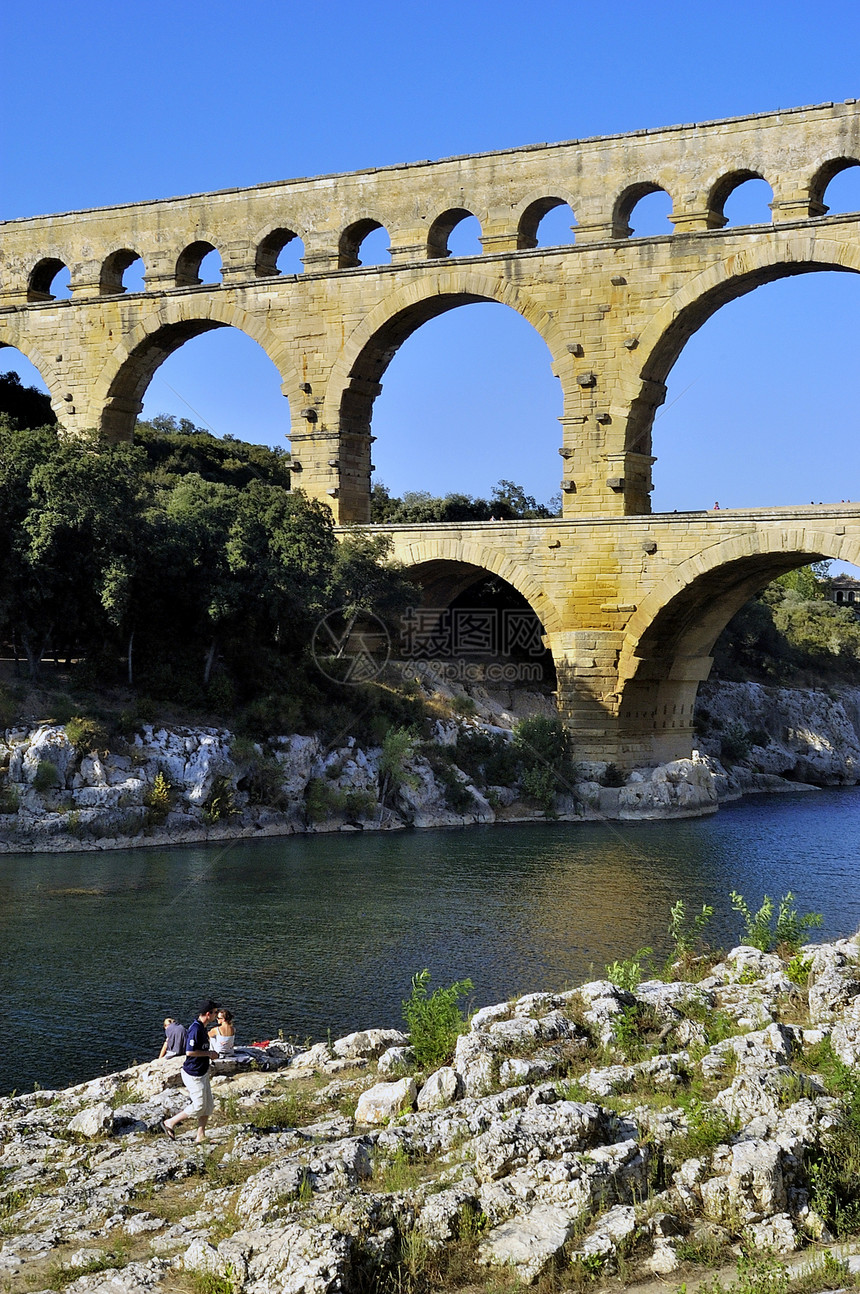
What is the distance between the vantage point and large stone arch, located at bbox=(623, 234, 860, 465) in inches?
950

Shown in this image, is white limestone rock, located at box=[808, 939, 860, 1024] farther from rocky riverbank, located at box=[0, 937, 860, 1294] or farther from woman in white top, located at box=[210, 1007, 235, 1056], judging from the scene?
woman in white top, located at box=[210, 1007, 235, 1056]

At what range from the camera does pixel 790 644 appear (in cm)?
3922

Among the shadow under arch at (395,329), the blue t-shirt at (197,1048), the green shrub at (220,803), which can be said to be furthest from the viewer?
the shadow under arch at (395,329)

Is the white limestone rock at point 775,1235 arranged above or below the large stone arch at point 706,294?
below

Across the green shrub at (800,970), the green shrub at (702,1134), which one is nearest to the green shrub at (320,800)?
the green shrub at (800,970)

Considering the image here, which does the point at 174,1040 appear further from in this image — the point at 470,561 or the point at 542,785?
the point at 470,561

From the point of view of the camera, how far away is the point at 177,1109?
8945mm

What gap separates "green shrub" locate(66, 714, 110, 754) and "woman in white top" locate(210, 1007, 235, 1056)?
12038mm

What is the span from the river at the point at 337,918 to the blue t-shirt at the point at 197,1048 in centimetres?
208

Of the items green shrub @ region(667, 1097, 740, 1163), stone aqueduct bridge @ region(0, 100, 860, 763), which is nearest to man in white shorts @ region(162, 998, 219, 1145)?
green shrub @ region(667, 1097, 740, 1163)

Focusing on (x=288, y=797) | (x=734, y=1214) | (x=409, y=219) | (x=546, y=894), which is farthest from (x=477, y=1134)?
(x=409, y=219)

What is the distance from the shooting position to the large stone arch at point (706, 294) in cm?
2412

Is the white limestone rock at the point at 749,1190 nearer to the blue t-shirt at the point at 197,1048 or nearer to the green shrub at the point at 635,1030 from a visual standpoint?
the green shrub at the point at 635,1030

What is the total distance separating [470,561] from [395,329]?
510 centimetres
